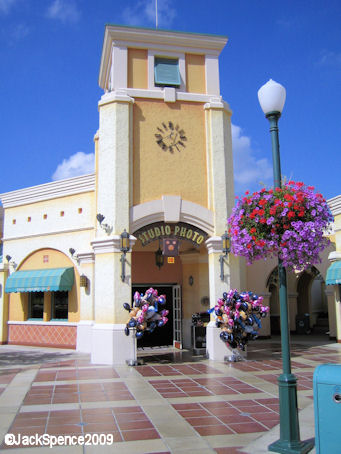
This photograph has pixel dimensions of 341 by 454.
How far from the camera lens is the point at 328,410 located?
4418 millimetres

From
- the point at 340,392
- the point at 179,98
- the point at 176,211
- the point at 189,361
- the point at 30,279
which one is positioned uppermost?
the point at 179,98

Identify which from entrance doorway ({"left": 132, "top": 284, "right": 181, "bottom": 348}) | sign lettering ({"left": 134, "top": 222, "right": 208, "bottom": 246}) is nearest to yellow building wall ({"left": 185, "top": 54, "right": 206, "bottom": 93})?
sign lettering ({"left": 134, "top": 222, "right": 208, "bottom": 246})

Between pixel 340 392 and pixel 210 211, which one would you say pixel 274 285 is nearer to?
pixel 210 211

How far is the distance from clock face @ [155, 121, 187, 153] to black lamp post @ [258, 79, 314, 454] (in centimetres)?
780

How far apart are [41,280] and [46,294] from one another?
0.94 meters

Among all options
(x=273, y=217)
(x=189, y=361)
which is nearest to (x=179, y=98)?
(x=189, y=361)

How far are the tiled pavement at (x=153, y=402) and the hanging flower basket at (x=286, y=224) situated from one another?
245 centimetres

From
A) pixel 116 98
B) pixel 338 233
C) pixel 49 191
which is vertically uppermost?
pixel 116 98

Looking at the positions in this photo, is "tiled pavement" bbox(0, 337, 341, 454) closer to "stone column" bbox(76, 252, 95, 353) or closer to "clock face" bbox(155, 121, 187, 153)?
"stone column" bbox(76, 252, 95, 353)

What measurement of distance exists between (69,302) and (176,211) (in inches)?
249

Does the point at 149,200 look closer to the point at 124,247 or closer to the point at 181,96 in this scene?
the point at 124,247

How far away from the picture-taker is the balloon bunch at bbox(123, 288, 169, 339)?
11891 mm

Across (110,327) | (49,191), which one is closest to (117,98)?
(49,191)

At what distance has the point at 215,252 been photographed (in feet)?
45.1
